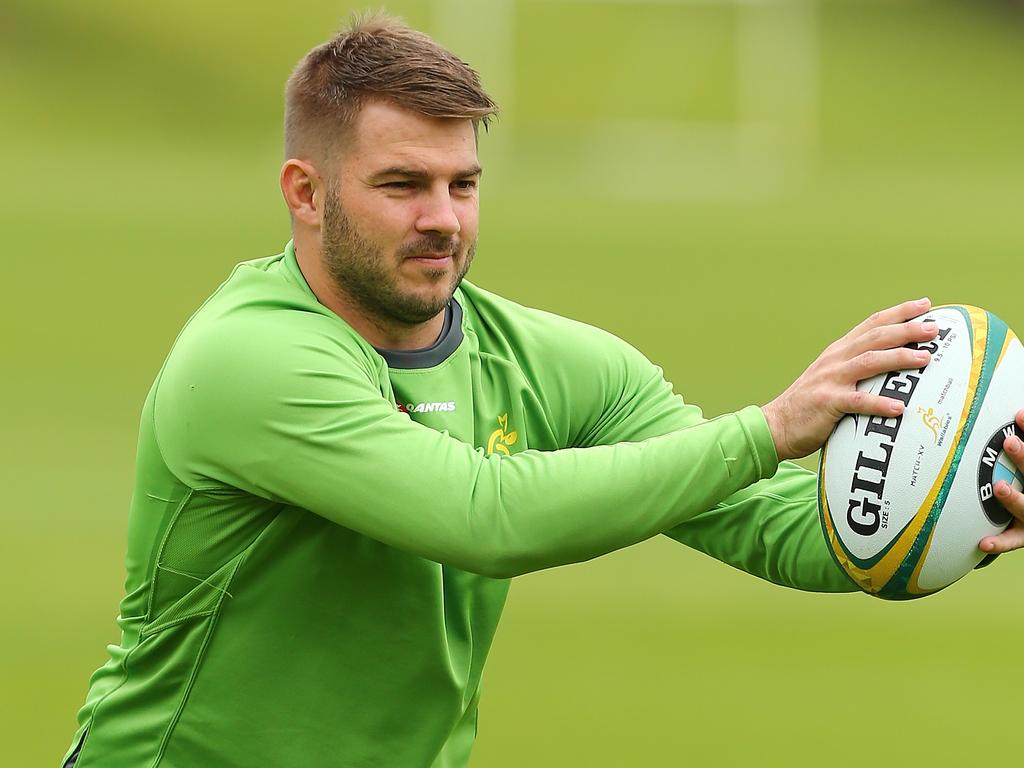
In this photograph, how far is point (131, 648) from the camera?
416 cm

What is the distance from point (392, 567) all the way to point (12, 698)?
411cm

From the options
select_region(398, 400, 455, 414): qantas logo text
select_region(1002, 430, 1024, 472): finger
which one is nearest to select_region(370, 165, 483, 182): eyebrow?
select_region(398, 400, 455, 414): qantas logo text

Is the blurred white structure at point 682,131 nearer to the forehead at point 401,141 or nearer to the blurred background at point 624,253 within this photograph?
the blurred background at point 624,253

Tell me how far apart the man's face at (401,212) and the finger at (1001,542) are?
1.38 meters

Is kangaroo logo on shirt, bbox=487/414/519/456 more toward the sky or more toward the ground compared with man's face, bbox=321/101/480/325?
more toward the ground

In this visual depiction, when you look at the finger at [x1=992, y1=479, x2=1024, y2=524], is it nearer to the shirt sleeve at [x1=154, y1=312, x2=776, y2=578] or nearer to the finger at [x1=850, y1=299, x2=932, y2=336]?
the finger at [x1=850, y1=299, x2=932, y2=336]

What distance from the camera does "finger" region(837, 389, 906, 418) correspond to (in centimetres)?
371

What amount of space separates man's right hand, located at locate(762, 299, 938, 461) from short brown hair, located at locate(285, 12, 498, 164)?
1028 millimetres

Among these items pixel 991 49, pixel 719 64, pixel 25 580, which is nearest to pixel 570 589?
pixel 25 580

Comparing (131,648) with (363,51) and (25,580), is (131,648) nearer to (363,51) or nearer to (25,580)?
(363,51)

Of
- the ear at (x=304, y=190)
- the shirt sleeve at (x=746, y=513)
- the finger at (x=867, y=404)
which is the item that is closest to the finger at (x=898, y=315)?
the finger at (x=867, y=404)

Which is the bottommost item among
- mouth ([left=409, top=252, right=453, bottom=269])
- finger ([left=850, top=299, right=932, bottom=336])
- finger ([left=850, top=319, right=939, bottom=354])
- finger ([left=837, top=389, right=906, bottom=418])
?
finger ([left=837, top=389, right=906, bottom=418])

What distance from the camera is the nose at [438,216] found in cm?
395

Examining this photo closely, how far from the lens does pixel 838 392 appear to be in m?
3.72
